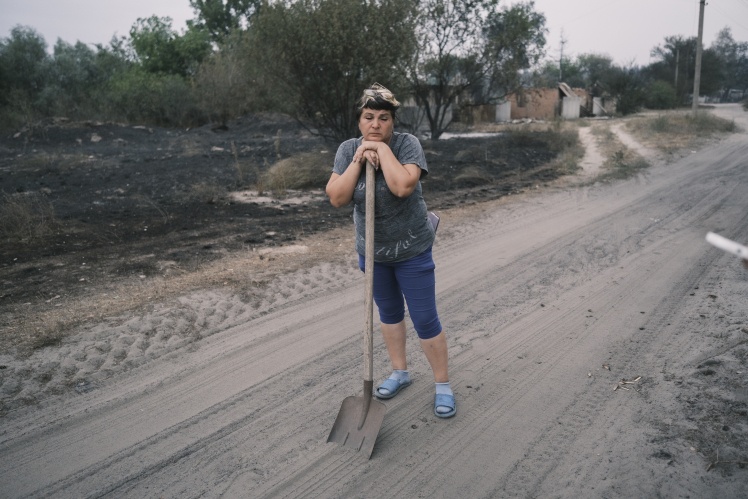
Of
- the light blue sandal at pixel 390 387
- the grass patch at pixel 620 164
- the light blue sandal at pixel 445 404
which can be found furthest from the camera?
the grass patch at pixel 620 164

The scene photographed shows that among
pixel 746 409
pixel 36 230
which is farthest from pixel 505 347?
pixel 36 230

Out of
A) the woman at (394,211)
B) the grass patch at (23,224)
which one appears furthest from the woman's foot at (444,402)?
the grass patch at (23,224)

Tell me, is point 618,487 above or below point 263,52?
below

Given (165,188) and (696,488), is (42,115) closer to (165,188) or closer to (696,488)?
(165,188)

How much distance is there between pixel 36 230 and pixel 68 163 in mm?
8257

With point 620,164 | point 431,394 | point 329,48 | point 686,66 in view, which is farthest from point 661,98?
point 431,394

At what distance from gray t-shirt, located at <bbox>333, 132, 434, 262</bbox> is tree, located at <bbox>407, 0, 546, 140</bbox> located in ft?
56.3

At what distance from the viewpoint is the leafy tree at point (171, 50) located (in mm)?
40906

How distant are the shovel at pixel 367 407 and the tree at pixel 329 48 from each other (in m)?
10.1

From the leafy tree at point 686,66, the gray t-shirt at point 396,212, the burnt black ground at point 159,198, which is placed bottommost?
the burnt black ground at point 159,198

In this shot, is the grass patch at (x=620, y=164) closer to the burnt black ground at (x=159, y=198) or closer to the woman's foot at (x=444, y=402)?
the burnt black ground at (x=159, y=198)

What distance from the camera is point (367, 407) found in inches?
115

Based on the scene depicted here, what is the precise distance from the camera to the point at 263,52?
41.3 feet

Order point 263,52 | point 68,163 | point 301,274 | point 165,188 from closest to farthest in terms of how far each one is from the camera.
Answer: point 301,274
point 165,188
point 263,52
point 68,163
